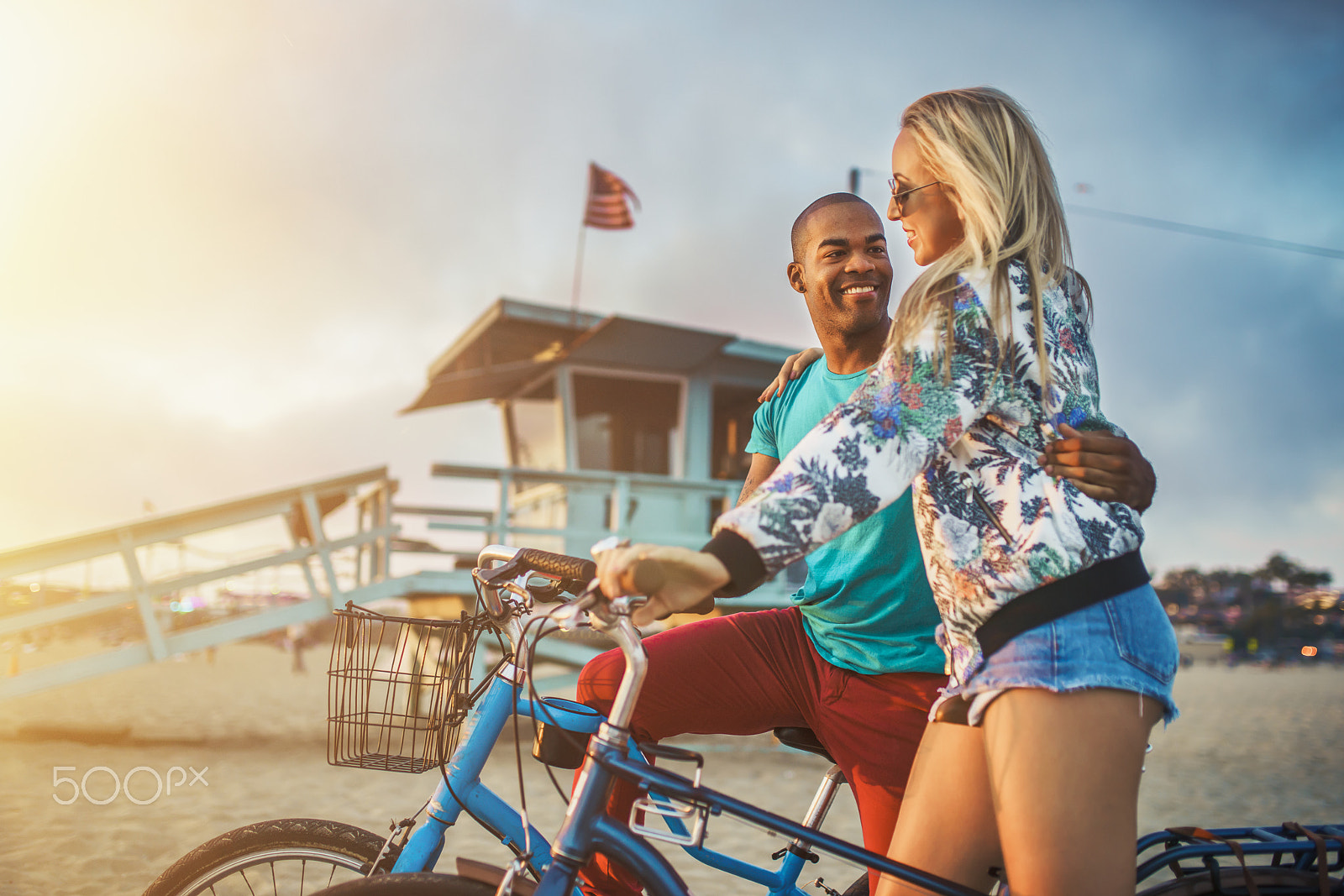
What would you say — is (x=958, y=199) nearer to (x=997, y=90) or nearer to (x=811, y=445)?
(x=997, y=90)

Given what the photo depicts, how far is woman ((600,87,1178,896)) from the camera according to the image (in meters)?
1.21

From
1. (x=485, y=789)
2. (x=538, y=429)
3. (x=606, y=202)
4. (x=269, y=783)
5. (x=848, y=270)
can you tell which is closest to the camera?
(x=485, y=789)

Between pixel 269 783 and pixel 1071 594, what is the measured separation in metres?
7.30

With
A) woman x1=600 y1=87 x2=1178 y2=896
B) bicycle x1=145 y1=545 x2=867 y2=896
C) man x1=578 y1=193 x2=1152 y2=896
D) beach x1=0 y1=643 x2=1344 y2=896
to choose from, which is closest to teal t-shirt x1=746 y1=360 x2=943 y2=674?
man x1=578 y1=193 x2=1152 y2=896

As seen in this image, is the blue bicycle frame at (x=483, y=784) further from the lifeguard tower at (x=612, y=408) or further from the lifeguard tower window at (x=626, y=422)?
the lifeguard tower window at (x=626, y=422)

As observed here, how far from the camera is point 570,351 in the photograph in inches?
452

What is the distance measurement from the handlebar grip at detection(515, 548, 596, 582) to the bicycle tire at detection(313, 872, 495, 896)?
556 millimetres

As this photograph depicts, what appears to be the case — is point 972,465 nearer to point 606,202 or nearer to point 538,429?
point 538,429

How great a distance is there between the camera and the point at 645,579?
3.88 ft

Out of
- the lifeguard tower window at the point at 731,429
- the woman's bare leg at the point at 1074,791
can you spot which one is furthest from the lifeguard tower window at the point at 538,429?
the woman's bare leg at the point at 1074,791

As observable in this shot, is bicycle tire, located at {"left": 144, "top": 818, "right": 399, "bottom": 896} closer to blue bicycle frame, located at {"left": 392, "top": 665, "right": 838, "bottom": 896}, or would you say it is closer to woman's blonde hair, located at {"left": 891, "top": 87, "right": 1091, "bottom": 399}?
blue bicycle frame, located at {"left": 392, "top": 665, "right": 838, "bottom": 896}

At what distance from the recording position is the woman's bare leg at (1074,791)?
1.20 metres

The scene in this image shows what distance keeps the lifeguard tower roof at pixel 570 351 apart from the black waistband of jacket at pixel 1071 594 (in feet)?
30.6

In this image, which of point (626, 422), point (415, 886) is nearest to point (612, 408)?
point (626, 422)
